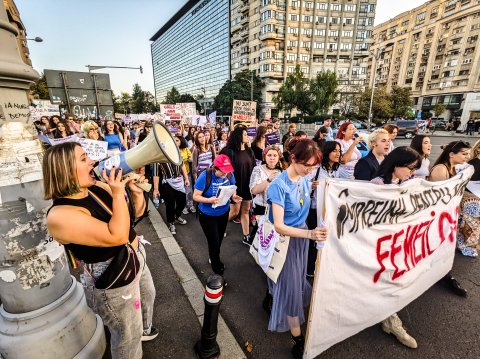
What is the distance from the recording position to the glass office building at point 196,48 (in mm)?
69562

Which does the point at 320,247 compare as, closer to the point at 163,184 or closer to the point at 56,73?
the point at 163,184

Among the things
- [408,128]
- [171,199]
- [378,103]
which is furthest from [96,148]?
[378,103]

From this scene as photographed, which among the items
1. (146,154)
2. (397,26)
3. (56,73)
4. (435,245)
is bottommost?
(435,245)

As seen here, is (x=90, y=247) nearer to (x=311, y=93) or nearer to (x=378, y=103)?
(x=378, y=103)

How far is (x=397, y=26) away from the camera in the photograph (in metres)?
63.9

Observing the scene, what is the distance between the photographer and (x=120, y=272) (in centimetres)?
163

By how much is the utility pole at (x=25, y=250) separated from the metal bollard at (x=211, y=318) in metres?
0.99

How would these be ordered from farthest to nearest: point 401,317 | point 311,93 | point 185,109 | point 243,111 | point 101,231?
point 311,93
point 185,109
point 243,111
point 401,317
point 101,231

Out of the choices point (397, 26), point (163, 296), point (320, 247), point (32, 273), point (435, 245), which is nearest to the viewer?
point (32, 273)

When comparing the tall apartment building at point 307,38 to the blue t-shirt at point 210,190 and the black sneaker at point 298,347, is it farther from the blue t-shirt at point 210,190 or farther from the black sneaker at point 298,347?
the black sneaker at point 298,347

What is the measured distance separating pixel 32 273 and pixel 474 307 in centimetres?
446

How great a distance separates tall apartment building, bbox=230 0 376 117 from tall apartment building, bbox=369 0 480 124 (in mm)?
8174

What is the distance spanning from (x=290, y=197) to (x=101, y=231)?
4.74ft

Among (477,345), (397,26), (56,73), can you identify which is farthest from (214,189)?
(397,26)
